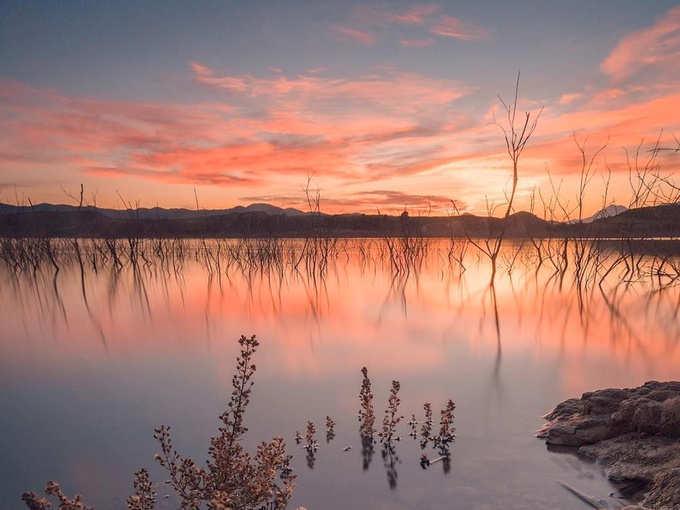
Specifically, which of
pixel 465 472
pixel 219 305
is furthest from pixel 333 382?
pixel 219 305

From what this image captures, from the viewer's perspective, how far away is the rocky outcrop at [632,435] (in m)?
2.50

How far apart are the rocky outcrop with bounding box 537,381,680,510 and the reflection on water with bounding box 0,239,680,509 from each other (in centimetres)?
16

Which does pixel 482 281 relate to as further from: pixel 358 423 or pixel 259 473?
pixel 259 473

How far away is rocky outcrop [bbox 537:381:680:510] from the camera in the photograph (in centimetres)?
250

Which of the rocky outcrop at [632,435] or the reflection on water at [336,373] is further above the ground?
the rocky outcrop at [632,435]

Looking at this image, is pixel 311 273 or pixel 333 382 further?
pixel 311 273

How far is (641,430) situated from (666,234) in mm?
48103

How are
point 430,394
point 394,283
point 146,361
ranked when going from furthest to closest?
point 394,283
point 146,361
point 430,394

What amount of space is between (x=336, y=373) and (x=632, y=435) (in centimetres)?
310

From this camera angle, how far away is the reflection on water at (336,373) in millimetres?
2934

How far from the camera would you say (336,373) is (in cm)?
541

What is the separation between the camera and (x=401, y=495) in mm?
2689

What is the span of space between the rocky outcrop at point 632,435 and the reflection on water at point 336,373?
0.16 meters

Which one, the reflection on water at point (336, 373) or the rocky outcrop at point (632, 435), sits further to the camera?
the reflection on water at point (336, 373)
